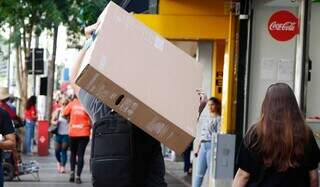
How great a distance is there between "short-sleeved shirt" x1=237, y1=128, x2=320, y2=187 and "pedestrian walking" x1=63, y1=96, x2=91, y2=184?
9982 millimetres

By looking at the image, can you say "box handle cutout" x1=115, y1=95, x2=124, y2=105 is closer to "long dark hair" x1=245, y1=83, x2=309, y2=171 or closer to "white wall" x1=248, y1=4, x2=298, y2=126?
"long dark hair" x1=245, y1=83, x2=309, y2=171

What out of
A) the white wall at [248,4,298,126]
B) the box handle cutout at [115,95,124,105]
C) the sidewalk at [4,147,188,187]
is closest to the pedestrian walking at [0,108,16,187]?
the box handle cutout at [115,95,124,105]

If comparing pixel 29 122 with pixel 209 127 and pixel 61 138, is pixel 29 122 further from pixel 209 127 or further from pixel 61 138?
pixel 209 127

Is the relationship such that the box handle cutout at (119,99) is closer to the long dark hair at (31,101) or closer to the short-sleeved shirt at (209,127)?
the short-sleeved shirt at (209,127)

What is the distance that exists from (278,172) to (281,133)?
0.24m

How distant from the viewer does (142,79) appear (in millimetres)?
5234

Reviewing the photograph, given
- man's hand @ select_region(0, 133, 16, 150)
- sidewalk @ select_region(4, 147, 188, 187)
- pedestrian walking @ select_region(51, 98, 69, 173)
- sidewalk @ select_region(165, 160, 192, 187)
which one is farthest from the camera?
pedestrian walking @ select_region(51, 98, 69, 173)

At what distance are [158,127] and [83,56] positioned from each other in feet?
2.42

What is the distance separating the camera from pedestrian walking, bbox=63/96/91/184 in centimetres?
1524

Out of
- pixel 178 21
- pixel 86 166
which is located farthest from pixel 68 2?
pixel 178 21

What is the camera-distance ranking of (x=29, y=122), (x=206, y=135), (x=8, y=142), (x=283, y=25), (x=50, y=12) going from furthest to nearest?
(x=29, y=122), (x=50, y=12), (x=206, y=135), (x=283, y=25), (x=8, y=142)

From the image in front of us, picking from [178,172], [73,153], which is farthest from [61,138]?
[178,172]

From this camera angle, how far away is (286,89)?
5.23 metres

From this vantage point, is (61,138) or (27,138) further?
(27,138)
